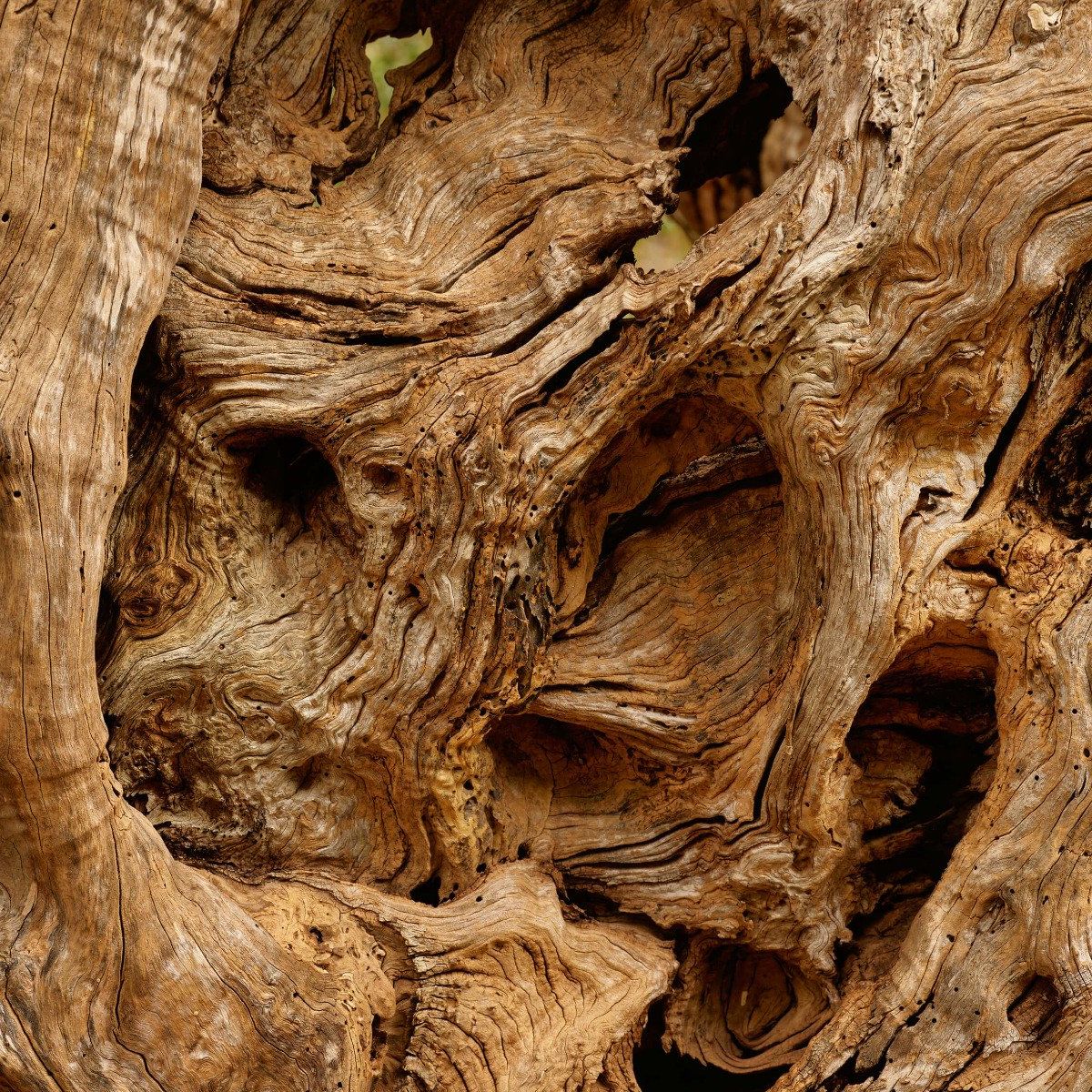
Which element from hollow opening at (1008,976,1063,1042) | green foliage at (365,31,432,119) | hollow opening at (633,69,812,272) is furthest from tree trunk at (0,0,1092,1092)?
green foliage at (365,31,432,119)

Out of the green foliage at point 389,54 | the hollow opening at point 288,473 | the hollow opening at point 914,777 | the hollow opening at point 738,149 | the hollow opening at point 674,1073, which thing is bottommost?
the hollow opening at point 674,1073

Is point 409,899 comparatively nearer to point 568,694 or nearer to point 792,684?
point 568,694

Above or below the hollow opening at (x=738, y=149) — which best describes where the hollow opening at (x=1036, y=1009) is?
below

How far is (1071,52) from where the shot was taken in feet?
10.7

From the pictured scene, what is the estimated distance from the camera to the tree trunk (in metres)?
2.87

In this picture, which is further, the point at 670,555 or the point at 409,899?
the point at 670,555

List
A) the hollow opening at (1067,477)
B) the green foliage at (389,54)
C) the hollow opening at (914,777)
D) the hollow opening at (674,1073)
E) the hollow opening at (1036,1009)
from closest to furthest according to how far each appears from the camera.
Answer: the hollow opening at (1036,1009), the hollow opening at (1067,477), the hollow opening at (914,777), the hollow opening at (674,1073), the green foliage at (389,54)

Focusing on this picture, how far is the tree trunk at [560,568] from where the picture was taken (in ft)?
9.42

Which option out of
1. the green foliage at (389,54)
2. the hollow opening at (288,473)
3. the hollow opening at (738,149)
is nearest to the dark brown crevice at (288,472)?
the hollow opening at (288,473)

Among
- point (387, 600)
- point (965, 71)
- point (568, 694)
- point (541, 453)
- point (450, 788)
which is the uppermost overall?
point (965, 71)

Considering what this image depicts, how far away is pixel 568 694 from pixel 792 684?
2.27 ft

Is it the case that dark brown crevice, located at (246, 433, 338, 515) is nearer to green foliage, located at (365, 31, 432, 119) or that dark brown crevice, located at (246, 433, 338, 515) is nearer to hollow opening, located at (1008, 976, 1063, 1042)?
hollow opening, located at (1008, 976, 1063, 1042)

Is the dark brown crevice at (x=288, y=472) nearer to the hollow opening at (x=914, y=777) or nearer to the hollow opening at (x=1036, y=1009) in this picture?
the hollow opening at (x=914, y=777)

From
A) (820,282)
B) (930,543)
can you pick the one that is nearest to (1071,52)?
(820,282)
